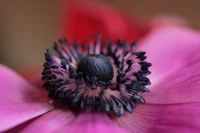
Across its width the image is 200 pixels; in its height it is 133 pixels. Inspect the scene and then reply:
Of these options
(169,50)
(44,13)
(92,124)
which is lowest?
(92,124)

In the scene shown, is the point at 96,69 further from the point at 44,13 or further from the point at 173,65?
the point at 44,13

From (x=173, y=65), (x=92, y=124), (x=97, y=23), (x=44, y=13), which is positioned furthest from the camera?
(x=44, y=13)

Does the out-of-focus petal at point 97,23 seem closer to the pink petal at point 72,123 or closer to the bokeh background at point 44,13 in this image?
the pink petal at point 72,123

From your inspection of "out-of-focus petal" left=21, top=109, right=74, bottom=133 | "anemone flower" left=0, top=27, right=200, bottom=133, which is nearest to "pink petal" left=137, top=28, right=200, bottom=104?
"anemone flower" left=0, top=27, right=200, bottom=133

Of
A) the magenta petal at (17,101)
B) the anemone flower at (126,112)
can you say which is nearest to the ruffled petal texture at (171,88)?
the anemone flower at (126,112)

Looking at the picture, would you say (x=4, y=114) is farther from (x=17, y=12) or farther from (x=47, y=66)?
(x=17, y=12)

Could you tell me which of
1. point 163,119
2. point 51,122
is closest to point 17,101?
point 51,122

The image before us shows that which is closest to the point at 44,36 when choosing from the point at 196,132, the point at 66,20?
the point at 66,20

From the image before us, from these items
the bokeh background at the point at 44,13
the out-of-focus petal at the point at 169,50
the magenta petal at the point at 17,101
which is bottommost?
the magenta petal at the point at 17,101
